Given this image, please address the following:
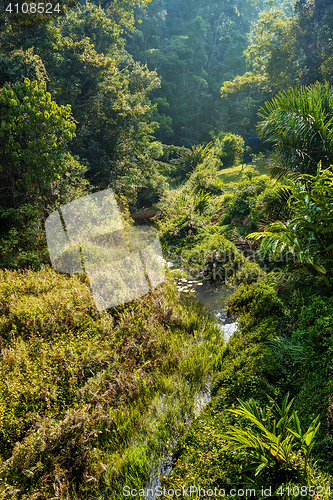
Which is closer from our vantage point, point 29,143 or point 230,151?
point 29,143

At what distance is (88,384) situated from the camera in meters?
3.20

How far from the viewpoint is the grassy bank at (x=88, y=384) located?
2.49 m

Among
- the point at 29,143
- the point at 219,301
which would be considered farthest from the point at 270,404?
the point at 29,143

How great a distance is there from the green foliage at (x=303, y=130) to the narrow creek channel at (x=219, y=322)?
2.69m

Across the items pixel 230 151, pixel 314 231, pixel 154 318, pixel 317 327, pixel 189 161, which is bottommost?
pixel 154 318

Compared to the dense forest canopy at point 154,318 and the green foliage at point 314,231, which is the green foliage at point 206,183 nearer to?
the dense forest canopy at point 154,318

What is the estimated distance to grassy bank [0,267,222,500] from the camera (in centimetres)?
249

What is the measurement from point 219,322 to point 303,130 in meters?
3.60

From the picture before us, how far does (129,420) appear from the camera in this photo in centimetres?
299

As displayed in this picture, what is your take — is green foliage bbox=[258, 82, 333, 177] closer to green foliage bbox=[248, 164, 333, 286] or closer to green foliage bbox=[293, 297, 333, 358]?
green foliage bbox=[248, 164, 333, 286]

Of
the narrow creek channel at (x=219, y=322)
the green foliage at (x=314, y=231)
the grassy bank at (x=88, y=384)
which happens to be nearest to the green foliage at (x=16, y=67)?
the grassy bank at (x=88, y=384)

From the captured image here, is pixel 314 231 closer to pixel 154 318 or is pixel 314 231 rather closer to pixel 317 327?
pixel 317 327

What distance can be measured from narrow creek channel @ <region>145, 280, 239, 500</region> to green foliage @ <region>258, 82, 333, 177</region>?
2.69 m

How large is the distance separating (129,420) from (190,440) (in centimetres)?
66
